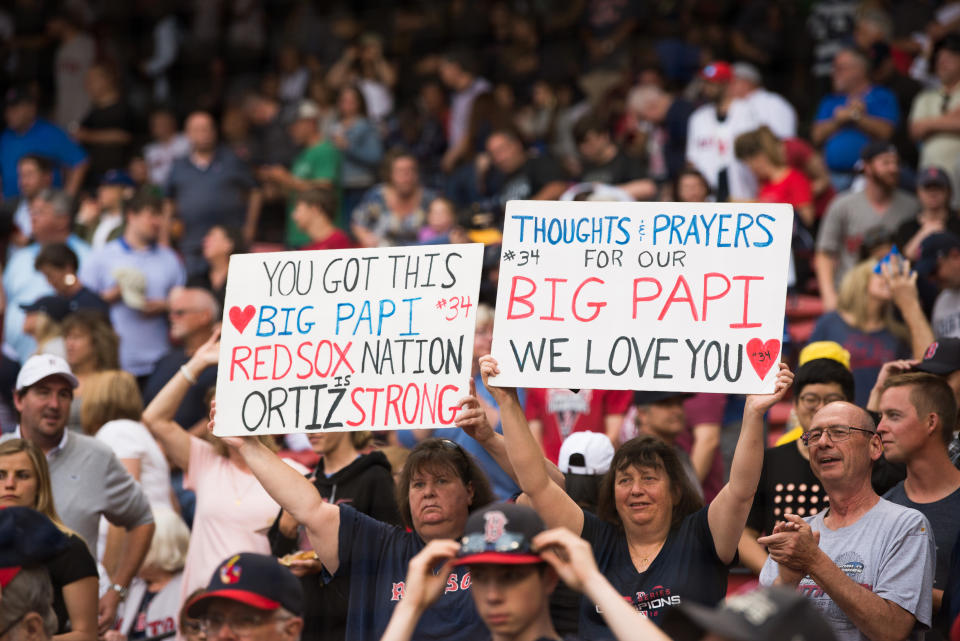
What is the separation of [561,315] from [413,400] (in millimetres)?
487

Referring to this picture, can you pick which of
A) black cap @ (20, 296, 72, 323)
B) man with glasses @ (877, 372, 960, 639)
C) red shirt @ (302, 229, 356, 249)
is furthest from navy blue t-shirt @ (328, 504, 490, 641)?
red shirt @ (302, 229, 356, 249)

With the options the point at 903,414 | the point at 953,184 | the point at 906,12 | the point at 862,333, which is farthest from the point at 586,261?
the point at 906,12

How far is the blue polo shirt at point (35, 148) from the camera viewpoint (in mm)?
10805

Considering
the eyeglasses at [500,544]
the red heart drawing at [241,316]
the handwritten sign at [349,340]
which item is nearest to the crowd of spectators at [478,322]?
the eyeglasses at [500,544]

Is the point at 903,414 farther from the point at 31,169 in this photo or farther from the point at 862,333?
the point at 31,169

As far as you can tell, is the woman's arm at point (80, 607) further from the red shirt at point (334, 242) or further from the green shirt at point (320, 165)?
the green shirt at point (320, 165)

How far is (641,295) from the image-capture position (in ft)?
13.1

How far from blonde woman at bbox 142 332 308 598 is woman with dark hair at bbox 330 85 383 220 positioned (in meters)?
5.23

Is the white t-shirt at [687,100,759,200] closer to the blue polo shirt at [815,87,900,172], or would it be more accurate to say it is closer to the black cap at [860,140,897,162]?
the blue polo shirt at [815,87,900,172]

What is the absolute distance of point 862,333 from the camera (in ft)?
19.5

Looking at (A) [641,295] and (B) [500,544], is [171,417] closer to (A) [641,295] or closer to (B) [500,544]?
(A) [641,295]

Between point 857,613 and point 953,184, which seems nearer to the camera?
point 857,613

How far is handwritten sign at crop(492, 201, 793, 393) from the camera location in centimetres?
387

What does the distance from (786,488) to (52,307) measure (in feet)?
13.0
